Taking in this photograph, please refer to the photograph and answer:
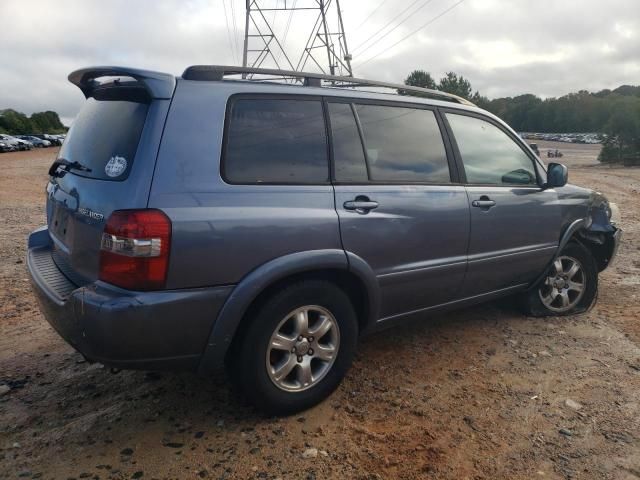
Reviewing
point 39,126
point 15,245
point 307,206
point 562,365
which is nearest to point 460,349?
point 562,365

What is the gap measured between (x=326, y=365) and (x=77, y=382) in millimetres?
1629

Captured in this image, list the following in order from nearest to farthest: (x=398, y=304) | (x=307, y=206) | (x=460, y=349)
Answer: (x=307, y=206) < (x=398, y=304) < (x=460, y=349)

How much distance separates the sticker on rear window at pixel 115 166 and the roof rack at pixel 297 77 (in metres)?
0.53

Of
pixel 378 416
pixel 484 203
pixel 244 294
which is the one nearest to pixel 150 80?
pixel 244 294

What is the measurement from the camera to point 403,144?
3379 mm

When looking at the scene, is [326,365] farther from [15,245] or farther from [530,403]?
[15,245]

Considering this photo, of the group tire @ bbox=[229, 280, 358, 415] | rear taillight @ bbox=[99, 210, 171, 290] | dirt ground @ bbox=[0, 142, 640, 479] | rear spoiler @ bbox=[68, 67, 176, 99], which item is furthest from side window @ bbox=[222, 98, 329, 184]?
dirt ground @ bbox=[0, 142, 640, 479]

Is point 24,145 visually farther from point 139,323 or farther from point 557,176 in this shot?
point 139,323

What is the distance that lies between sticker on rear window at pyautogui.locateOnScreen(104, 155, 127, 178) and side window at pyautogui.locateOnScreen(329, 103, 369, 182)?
1.13 metres

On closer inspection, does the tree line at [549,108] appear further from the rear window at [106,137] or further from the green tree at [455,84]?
the rear window at [106,137]

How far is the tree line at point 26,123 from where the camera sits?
63.3 meters

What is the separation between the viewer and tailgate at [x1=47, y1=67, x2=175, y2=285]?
2.42m

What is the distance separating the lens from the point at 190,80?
104 inches

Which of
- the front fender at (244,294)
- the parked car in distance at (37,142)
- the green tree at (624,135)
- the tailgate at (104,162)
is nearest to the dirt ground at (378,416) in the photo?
the front fender at (244,294)
